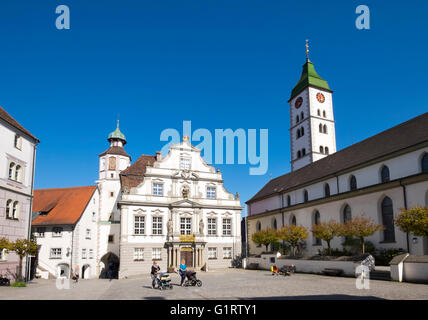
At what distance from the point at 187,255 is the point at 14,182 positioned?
20322 mm

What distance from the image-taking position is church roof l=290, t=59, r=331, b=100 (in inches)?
2499

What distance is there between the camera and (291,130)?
6638 centimetres

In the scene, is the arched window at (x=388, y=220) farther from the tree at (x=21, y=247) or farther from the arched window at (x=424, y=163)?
the tree at (x=21, y=247)

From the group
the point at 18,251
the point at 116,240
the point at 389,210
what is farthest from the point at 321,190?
the point at 18,251

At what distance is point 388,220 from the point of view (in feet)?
99.0

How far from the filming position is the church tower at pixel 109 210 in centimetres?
4800

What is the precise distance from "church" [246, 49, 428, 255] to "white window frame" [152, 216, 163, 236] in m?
16.2

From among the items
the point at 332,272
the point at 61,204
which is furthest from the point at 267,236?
the point at 61,204

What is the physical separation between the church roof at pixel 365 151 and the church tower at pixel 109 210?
885 inches

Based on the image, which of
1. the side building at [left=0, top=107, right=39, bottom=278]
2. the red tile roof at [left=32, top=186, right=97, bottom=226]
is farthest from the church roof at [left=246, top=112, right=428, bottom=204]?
the side building at [left=0, top=107, right=39, bottom=278]

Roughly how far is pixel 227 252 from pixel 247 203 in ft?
55.1

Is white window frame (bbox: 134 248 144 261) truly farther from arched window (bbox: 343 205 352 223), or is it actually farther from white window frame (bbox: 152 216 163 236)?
arched window (bbox: 343 205 352 223)

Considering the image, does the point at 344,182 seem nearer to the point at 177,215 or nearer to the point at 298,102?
the point at 177,215
